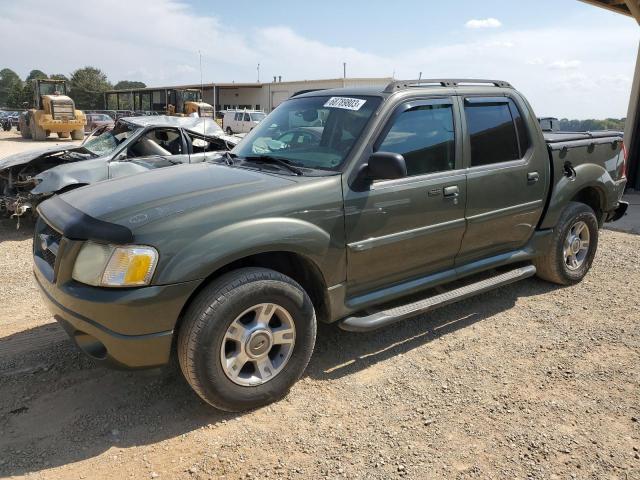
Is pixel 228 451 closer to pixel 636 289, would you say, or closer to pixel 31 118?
pixel 636 289

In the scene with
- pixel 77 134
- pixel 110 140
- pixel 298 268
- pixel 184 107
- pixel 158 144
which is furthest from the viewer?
pixel 184 107

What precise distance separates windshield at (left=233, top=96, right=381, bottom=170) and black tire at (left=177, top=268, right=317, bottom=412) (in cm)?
93

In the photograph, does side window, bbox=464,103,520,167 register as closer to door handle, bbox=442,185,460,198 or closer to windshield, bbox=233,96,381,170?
door handle, bbox=442,185,460,198

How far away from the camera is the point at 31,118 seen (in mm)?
28078

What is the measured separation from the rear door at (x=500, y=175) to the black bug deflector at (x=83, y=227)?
2538mm

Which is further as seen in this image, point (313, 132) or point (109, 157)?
point (109, 157)

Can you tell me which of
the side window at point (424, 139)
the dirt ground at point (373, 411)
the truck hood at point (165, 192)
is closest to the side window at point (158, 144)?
the dirt ground at point (373, 411)

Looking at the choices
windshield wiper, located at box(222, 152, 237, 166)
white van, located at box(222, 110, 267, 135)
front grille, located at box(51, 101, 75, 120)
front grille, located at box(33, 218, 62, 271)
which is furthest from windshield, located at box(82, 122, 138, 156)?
white van, located at box(222, 110, 267, 135)

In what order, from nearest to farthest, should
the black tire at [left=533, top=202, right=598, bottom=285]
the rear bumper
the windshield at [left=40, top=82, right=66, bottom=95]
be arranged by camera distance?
the black tire at [left=533, top=202, right=598, bottom=285] → the rear bumper → the windshield at [left=40, top=82, right=66, bottom=95]

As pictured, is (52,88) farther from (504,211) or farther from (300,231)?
(300,231)

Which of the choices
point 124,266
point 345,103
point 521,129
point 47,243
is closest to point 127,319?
point 124,266

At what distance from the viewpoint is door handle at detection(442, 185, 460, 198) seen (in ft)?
12.2

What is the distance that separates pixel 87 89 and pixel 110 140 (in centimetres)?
8014

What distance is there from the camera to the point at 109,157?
23.8 ft
